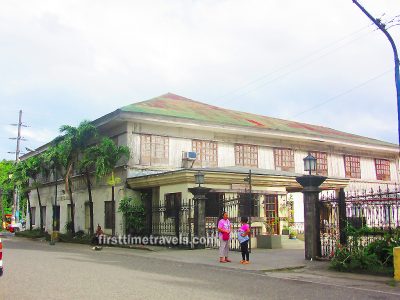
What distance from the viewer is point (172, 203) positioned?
72.2 feet

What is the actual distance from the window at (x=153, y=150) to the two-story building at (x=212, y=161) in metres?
0.05

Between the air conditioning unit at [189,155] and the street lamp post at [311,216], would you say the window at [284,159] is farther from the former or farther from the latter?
the street lamp post at [311,216]

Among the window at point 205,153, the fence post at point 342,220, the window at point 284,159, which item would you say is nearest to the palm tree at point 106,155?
the window at point 205,153

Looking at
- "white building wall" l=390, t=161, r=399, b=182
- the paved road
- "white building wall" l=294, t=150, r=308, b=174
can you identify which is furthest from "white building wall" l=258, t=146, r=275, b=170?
the paved road

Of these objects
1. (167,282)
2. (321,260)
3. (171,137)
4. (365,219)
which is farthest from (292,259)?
(171,137)

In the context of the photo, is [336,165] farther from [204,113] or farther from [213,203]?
[213,203]

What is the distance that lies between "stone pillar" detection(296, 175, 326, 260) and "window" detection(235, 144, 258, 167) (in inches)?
519

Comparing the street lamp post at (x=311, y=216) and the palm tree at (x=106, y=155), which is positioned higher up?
the palm tree at (x=106, y=155)

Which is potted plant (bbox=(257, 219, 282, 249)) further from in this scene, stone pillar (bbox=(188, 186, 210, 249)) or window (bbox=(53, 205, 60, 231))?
window (bbox=(53, 205, 60, 231))

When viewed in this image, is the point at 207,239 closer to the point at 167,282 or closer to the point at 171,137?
the point at 171,137

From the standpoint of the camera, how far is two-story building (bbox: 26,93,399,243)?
2175cm

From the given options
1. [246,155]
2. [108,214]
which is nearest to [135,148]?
[108,214]

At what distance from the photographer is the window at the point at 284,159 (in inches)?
1136

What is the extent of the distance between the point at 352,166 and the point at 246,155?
29.5ft
